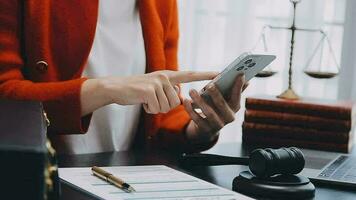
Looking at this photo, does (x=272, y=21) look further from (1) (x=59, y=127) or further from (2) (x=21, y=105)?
(2) (x=21, y=105)

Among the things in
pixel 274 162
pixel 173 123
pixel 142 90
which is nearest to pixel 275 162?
pixel 274 162

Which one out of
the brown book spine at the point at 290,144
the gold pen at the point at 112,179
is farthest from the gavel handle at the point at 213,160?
the brown book spine at the point at 290,144

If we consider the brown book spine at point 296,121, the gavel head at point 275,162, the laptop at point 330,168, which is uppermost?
the gavel head at point 275,162

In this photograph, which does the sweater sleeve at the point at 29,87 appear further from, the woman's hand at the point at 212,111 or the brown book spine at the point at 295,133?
the brown book spine at the point at 295,133

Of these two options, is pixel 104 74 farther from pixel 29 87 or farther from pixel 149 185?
pixel 149 185

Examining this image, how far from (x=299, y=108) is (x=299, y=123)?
4 centimetres

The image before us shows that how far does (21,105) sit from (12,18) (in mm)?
440

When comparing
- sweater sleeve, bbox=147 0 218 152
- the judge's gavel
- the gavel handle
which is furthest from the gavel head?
sweater sleeve, bbox=147 0 218 152

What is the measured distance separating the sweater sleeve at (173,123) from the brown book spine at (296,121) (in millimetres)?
163

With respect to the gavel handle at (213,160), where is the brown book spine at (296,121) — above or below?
above

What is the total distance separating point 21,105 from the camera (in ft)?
2.65

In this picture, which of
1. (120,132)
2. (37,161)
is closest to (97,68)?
(120,132)

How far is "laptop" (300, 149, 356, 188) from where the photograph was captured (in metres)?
1.05

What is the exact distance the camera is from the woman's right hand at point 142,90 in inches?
44.3
